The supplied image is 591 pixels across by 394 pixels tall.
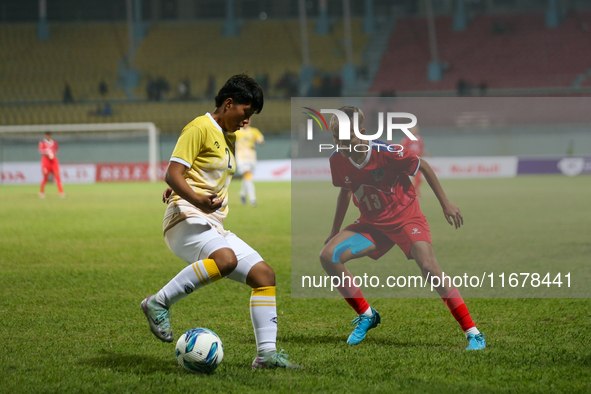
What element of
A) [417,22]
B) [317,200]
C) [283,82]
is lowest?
[317,200]

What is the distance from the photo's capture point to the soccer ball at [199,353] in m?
3.86

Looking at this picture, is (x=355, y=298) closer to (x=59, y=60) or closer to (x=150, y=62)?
(x=150, y=62)

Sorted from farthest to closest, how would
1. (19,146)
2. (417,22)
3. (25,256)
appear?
(417,22) < (19,146) < (25,256)

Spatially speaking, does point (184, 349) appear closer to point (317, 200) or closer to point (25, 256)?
point (25, 256)

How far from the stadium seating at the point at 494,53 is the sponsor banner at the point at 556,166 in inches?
344

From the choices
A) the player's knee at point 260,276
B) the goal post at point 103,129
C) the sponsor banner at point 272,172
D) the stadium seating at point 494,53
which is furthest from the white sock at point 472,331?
the stadium seating at point 494,53

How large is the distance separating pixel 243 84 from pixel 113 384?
188 centimetres

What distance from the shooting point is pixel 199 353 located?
3.86 meters

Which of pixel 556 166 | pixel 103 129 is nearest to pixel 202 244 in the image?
pixel 556 166

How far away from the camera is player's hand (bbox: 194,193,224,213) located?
3.78 metres

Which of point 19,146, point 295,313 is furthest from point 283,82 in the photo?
point 295,313

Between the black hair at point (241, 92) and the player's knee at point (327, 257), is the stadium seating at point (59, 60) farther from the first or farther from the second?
the black hair at point (241, 92)

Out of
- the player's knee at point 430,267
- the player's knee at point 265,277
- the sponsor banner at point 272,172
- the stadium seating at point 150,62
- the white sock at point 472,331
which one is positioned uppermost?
the stadium seating at point 150,62

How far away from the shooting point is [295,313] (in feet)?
18.5
